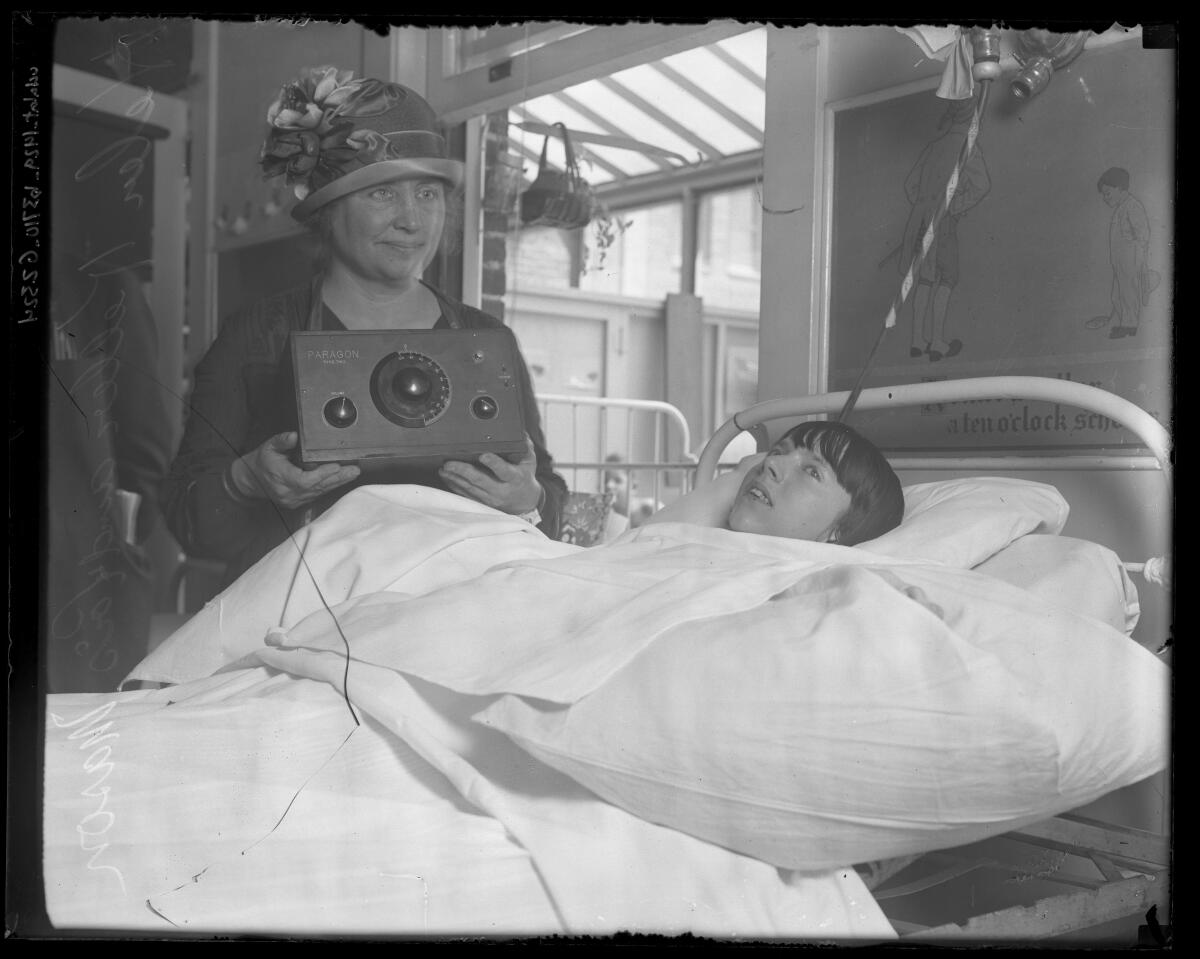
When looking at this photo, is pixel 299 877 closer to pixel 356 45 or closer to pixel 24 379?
pixel 24 379

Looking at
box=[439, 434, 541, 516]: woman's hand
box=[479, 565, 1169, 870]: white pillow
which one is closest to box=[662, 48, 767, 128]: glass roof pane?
box=[439, 434, 541, 516]: woman's hand

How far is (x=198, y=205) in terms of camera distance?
1393 millimetres

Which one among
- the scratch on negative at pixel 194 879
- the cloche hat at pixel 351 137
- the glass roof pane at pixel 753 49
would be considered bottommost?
the scratch on negative at pixel 194 879

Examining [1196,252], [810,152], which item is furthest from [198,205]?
[1196,252]

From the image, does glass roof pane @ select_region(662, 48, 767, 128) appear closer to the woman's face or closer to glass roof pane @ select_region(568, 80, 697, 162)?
glass roof pane @ select_region(568, 80, 697, 162)

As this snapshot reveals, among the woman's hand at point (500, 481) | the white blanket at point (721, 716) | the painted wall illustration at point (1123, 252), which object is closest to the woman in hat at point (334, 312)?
the woman's hand at point (500, 481)

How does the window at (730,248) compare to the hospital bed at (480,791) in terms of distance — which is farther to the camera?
the window at (730,248)

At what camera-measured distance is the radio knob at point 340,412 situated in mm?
1322

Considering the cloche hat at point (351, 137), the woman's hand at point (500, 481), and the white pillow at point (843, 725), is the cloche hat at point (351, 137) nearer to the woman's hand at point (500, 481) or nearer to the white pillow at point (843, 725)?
the woman's hand at point (500, 481)

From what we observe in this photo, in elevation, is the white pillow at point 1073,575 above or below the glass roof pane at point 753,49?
below


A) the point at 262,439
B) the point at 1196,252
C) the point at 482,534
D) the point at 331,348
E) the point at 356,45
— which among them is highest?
the point at 356,45

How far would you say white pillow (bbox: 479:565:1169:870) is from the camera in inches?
46.4

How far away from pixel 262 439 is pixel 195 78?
45 centimetres

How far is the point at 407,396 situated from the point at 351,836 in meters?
0.50
